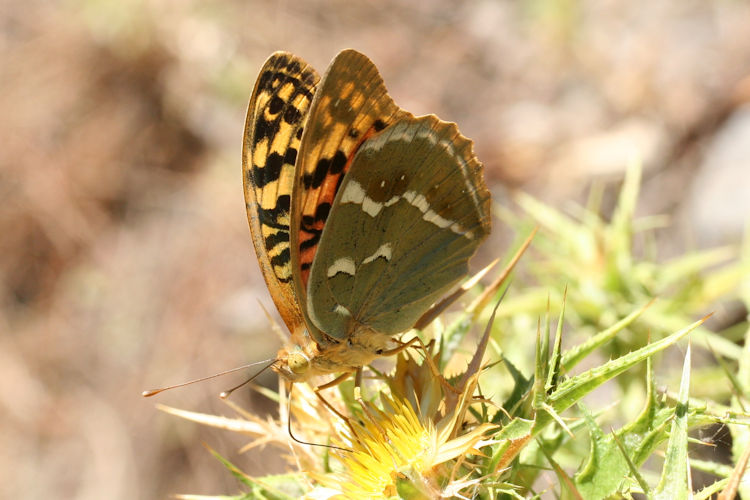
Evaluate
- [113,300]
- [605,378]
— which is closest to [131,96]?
[113,300]

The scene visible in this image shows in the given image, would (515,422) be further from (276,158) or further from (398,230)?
(276,158)

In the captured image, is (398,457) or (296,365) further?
(296,365)

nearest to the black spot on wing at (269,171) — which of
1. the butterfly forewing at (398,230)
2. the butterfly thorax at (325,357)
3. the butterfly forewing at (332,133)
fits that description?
the butterfly forewing at (332,133)

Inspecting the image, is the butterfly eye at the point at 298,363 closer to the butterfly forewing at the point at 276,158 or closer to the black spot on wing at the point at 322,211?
the butterfly forewing at the point at 276,158

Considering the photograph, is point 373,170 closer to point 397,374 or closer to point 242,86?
point 397,374

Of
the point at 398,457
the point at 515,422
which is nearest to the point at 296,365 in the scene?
the point at 398,457

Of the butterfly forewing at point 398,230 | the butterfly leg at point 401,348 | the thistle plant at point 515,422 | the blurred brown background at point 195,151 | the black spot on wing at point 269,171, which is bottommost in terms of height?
the thistle plant at point 515,422

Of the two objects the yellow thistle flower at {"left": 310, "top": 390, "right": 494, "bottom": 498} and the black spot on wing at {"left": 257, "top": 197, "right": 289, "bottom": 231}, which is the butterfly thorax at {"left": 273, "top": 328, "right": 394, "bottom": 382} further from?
the black spot on wing at {"left": 257, "top": 197, "right": 289, "bottom": 231}
